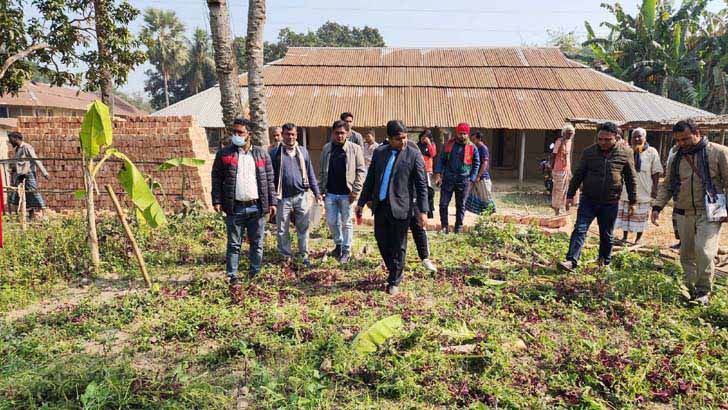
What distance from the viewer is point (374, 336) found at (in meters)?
3.40

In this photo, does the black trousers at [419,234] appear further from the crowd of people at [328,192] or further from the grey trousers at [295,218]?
the grey trousers at [295,218]

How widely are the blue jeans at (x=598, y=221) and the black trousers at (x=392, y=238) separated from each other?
81.6 inches

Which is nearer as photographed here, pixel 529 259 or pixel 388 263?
pixel 388 263

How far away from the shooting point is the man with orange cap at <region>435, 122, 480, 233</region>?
717cm

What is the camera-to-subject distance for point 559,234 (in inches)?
290

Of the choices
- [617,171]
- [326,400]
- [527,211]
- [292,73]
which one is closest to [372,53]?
[292,73]

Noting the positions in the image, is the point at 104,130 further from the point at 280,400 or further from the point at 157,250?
the point at 280,400

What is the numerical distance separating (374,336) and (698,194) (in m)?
3.53

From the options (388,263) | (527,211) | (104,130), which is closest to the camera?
(104,130)

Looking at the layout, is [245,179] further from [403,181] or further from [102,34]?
[102,34]

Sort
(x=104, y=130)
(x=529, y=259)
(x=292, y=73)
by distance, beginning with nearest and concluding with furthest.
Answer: (x=104, y=130), (x=529, y=259), (x=292, y=73)

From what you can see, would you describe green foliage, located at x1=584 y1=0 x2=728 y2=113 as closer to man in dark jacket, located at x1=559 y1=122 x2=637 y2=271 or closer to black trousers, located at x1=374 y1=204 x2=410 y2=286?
man in dark jacket, located at x1=559 y1=122 x2=637 y2=271

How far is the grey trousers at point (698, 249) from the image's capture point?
4504mm

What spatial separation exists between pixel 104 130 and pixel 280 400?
136 inches
